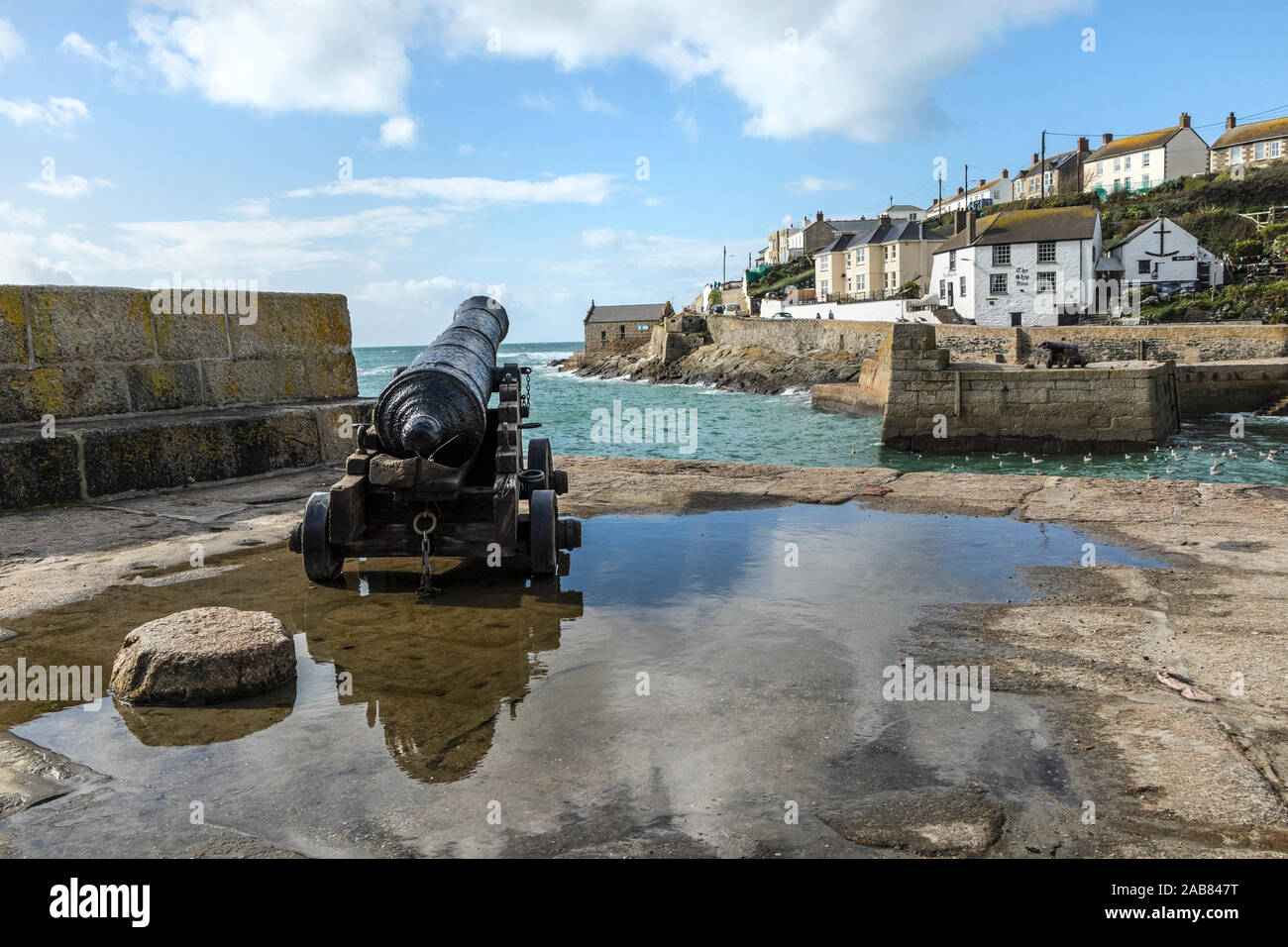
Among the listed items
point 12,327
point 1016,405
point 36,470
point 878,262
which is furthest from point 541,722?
point 878,262

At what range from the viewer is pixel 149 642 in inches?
140

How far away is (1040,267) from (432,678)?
52.5 metres

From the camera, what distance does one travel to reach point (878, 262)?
230ft

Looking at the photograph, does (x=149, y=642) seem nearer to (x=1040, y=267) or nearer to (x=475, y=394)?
(x=475, y=394)

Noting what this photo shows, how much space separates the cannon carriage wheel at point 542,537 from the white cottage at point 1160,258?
5379cm

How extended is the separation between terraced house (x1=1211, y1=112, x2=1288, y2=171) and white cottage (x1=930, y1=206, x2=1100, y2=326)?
99.4ft

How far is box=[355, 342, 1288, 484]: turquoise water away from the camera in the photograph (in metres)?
20.2

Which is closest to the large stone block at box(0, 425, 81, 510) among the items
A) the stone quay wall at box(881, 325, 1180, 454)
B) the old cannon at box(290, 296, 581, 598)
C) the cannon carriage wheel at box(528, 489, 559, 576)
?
the old cannon at box(290, 296, 581, 598)

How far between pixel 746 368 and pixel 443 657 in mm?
53886

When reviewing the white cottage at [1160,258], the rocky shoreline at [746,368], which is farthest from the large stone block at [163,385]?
the white cottage at [1160,258]

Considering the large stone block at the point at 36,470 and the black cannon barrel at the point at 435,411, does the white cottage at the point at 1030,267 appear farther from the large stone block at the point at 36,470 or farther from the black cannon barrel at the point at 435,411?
the large stone block at the point at 36,470

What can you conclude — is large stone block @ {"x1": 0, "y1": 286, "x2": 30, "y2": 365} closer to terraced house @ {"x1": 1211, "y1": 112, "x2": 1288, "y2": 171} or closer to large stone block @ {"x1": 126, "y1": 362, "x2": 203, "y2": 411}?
large stone block @ {"x1": 126, "y1": 362, "x2": 203, "y2": 411}

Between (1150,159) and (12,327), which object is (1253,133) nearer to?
(1150,159)

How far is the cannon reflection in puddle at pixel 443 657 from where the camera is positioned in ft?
10.3
